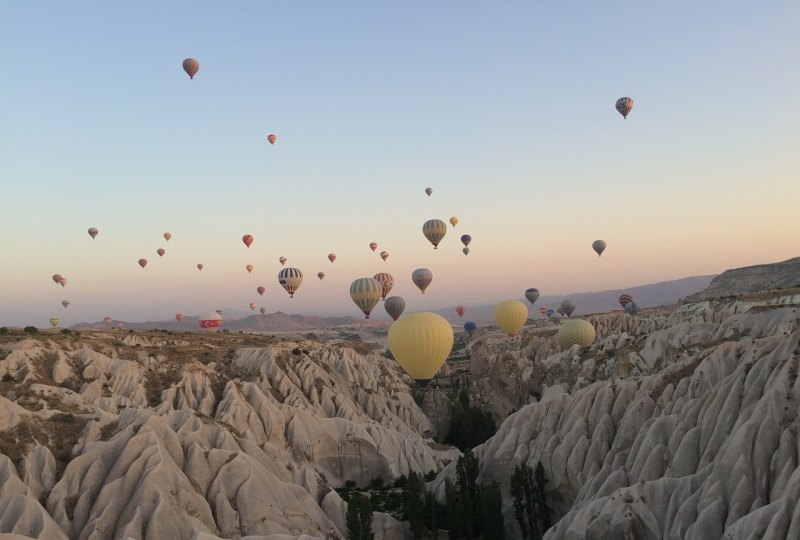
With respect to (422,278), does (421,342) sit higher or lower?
lower

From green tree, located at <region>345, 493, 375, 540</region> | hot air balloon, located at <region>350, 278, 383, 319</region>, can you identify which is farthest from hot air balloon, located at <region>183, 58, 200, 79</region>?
green tree, located at <region>345, 493, 375, 540</region>

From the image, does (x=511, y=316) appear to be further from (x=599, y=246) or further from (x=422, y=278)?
(x=599, y=246)

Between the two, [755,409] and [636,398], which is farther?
[636,398]

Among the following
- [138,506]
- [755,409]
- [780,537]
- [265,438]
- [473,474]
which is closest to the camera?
[780,537]

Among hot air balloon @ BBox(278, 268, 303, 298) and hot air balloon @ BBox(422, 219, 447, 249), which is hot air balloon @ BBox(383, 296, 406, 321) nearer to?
hot air balloon @ BBox(422, 219, 447, 249)

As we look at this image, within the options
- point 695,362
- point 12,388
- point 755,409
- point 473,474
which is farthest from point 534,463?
point 12,388

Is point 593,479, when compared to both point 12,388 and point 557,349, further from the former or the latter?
point 557,349

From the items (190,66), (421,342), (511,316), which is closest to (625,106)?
(511,316)
